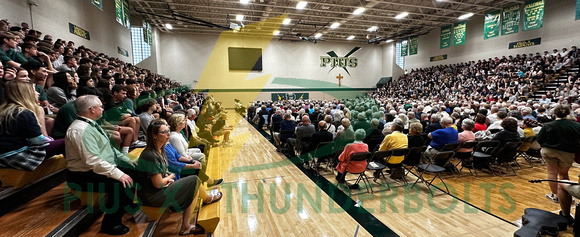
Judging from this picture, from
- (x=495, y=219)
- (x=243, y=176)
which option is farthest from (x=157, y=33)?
(x=495, y=219)

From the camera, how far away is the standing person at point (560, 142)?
319 cm

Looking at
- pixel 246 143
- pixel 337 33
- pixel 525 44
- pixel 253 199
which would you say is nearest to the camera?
pixel 253 199

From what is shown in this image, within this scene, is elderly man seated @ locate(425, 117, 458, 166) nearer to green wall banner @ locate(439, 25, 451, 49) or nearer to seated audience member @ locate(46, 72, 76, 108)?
seated audience member @ locate(46, 72, 76, 108)

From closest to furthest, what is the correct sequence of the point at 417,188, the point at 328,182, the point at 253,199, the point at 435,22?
the point at 253,199 → the point at 417,188 → the point at 328,182 → the point at 435,22

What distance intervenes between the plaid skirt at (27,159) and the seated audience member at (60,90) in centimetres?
141

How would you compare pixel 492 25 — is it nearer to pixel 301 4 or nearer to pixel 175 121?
pixel 301 4

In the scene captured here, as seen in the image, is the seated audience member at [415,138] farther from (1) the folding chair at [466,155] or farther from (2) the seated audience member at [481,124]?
(2) the seated audience member at [481,124]

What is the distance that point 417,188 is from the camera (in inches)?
175

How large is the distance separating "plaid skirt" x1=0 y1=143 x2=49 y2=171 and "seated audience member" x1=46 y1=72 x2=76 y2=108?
1.41 m

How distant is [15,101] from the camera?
1906 mm

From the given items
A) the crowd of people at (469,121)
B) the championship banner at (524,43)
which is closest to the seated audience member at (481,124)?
the crowd of people at (469,121)

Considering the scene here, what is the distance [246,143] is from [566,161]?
721 cm

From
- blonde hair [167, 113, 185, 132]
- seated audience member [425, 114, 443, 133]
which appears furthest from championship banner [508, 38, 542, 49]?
blonde hair [167, 113, 185, 132]

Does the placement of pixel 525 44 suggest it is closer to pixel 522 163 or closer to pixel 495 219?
pixel 522 163
